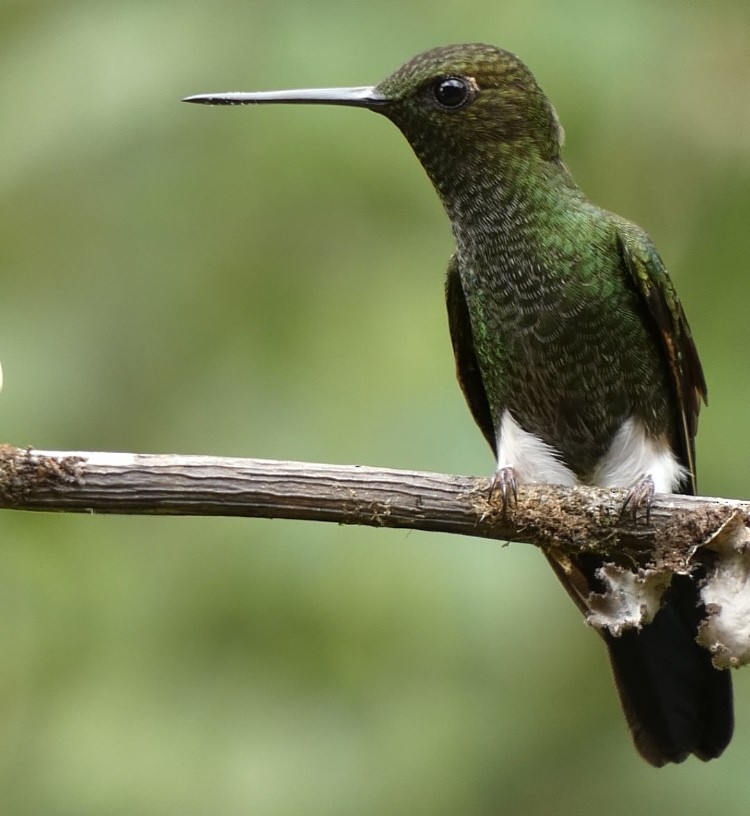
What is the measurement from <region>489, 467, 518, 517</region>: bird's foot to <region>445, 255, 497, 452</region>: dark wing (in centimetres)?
106

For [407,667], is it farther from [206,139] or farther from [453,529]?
[206,139]

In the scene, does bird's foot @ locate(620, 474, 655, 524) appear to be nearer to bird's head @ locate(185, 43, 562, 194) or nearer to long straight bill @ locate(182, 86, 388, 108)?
bird's head @ locate(185, 43, 562, 194)

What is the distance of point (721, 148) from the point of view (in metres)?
4.40

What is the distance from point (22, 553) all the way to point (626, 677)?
177cm

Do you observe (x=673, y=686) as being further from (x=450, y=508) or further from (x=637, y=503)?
(x=450, y=508)

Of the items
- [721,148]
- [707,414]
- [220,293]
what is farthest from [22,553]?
[721,148]

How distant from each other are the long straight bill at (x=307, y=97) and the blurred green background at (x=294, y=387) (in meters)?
0.45

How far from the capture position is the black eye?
3627 millimetres

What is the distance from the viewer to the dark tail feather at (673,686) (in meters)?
3.75

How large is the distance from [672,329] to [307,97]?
Answer: 123 cm

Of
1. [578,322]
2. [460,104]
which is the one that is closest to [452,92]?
[460,104]

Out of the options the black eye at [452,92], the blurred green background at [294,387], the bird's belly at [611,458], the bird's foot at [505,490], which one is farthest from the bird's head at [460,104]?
the bird's foot at [505,490]

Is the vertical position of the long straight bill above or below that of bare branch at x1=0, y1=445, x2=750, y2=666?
above

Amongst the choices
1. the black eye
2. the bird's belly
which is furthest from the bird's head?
the bird's belly
